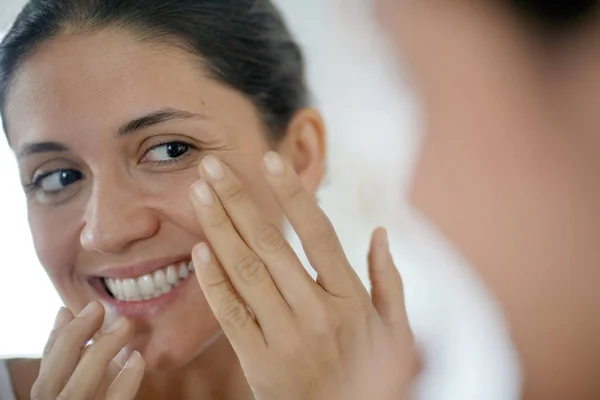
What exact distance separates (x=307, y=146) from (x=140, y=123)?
20 cm

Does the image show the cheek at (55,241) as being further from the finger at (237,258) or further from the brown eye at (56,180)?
the finger at (237,258)

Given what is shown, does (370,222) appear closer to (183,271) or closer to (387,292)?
(387,292)

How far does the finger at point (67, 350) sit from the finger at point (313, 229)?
9.4 inches

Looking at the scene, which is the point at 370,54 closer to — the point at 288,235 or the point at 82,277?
the point at 288,235

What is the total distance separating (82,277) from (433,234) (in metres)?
0.40

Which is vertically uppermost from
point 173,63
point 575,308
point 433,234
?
point 173,63

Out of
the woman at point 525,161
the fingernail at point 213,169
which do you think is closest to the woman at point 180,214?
the fingernail at point 213,169

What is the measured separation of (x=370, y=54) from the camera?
0.71 metres

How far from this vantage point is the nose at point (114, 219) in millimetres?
562

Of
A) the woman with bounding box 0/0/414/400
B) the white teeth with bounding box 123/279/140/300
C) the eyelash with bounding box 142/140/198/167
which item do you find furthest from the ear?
the white teeth with bounding box 123/279/140/300

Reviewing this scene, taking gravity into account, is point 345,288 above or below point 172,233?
below

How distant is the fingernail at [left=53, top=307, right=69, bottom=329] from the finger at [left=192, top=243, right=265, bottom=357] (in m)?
0.20

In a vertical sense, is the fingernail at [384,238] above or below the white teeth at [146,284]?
below

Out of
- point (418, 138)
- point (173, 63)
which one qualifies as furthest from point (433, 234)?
point (173, 63)
